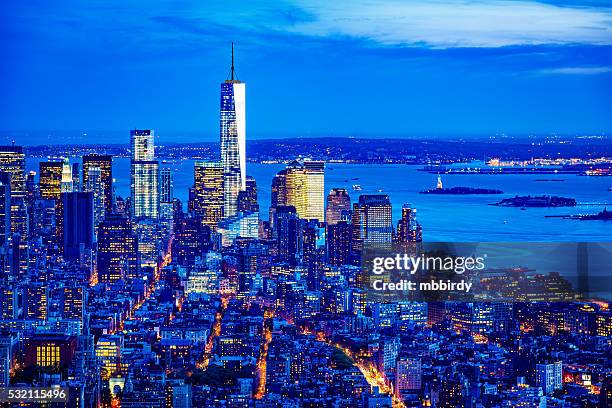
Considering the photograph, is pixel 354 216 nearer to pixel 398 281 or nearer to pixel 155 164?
pixel 155 164

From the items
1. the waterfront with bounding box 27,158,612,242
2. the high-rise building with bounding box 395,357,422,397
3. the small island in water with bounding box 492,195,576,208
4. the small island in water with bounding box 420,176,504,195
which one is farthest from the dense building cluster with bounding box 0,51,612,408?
the small island in water with bounding box 492,195,576,208

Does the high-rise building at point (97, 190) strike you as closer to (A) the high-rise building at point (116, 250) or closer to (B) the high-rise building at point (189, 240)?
(A) the high-rise building at point (116, 250)

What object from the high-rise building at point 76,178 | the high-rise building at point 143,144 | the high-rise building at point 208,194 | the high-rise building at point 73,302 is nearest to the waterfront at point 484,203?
the high-rise building at point 143,144

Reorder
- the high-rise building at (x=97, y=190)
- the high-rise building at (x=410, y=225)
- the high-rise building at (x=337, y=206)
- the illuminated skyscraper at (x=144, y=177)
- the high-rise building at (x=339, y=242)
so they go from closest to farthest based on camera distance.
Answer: the high-rise building at (x=410, y=225) → the high-rise building at (x=339, y=242) → the illuminated skyscraper at (x=144, y=177) → the high-rise building at (x=337, y=206) → the high-rise building at (x=97, y=190)

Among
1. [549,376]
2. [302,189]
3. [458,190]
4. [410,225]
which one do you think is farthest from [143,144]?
[549,376]

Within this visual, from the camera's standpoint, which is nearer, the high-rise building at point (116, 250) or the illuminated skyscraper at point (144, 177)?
the high-rise building at point (116, 250)

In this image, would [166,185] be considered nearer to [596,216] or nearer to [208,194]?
[208,194]
